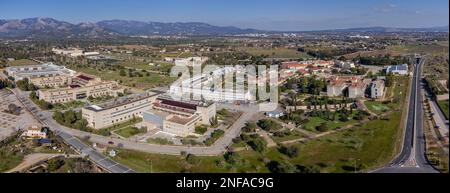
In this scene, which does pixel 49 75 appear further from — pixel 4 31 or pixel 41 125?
pixel 4 31

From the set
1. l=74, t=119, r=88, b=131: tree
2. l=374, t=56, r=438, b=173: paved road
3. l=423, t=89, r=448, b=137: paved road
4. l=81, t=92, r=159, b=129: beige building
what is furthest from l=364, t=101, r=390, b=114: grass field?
l=74, t=119, r=88, b=131: tree

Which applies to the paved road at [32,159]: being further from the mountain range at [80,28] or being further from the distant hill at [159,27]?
the distant hill at [159,27]

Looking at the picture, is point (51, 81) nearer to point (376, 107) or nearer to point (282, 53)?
point (376, 107)

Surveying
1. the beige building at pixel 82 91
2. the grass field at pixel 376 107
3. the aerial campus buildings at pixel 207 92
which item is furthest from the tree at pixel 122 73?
the grass field at pixel 376 107

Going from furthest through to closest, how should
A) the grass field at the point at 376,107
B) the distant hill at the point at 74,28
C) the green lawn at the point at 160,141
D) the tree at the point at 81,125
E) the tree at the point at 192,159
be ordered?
the distant hill at the point at 74,28 < the grass field at the point at 376,107 < the tree at the point at 81,125 < the green lawn at the point at 160,141 < the tree at the point at 192,159

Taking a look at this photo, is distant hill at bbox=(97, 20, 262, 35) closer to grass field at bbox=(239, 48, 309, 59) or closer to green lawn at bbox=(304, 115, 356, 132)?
grass field at bbox=(239, 48, 309, 59)
